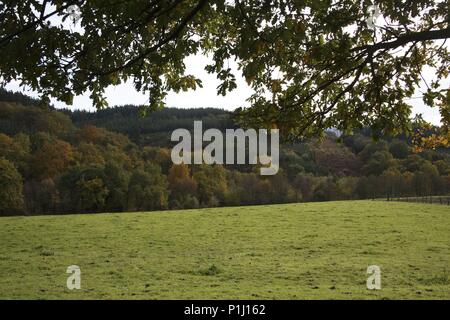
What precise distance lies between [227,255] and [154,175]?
231 ft

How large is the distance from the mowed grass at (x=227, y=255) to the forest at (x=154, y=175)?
72.2 ft

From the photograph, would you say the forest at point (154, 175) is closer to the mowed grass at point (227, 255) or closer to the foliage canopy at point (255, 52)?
the mowed grass at point (227, 255)

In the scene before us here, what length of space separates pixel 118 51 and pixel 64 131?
144 metres

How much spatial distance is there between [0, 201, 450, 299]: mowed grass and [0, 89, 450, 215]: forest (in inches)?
866

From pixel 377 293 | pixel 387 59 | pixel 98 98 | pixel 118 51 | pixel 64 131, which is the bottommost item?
pixel 377 293

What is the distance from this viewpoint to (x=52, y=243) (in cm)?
2597

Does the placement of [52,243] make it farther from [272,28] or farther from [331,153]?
[331,153]

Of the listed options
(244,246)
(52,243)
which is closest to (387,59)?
(244,246)
